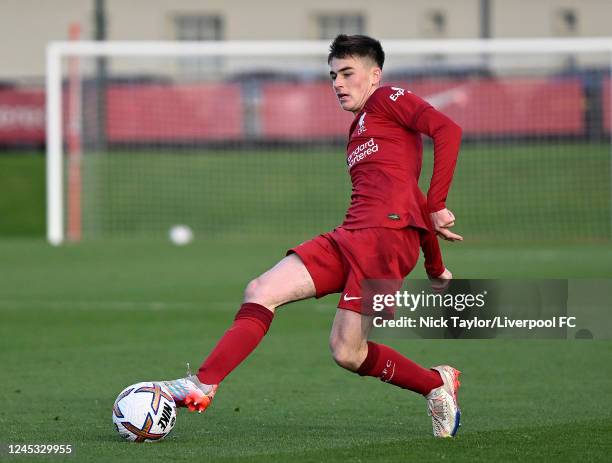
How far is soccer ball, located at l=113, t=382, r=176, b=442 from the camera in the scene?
20.1 feet

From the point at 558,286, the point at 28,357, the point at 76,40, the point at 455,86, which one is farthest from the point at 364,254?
the point at 455,86

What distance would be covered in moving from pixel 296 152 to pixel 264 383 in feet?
57.9

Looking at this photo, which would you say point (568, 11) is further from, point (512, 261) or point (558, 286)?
point (558, 286)

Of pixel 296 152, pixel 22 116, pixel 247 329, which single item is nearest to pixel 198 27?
pixel 22 116

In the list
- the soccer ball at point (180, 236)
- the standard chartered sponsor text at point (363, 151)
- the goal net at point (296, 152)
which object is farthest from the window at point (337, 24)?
the standard chartered sponsor text at point (363, 151)

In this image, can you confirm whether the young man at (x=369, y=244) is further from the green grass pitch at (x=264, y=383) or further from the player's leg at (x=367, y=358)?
the green grass pitch at (x=264, y=383)

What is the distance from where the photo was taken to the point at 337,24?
43.8m

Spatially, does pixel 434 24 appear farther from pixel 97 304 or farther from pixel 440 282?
pixel 440 282

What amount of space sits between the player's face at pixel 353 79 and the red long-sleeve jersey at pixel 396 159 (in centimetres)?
7

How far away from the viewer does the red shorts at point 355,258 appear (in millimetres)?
6297

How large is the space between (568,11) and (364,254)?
124 feet

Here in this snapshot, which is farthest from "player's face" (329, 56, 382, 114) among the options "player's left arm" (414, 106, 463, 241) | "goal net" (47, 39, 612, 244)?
"goal net" (47, 39, 612, 244)

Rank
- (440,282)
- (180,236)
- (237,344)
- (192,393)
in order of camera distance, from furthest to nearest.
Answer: (180,236)
(440,282)
(237,344)
(192,393)

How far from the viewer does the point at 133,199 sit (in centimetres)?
2480
